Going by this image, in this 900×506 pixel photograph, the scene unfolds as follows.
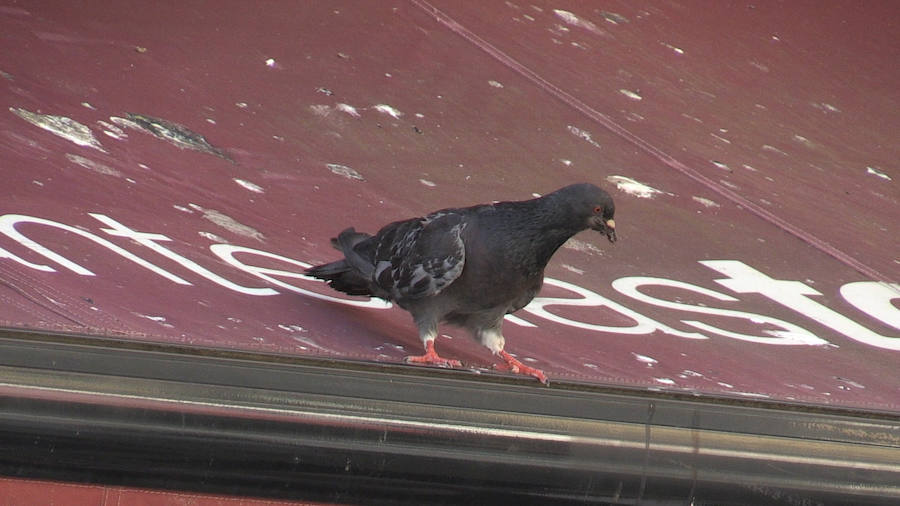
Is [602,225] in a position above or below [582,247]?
above

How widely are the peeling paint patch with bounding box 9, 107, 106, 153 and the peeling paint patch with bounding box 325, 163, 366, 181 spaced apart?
492mm

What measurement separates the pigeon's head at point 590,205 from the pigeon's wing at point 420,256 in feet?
0.63

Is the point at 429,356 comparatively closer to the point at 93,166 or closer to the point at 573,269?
the point at 573,269

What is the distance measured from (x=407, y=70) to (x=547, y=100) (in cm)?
37

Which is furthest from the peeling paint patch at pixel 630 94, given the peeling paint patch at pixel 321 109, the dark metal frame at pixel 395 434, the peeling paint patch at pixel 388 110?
the dark metal frame at pixel 395 434

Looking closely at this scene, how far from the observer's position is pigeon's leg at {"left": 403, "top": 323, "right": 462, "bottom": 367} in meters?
1.98

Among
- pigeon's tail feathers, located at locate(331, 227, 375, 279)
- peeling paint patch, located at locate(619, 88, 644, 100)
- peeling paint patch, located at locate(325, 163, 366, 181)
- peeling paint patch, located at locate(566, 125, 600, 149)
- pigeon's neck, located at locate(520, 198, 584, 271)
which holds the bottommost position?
peeling paint patch, located at locate(325, 163, 366, 181)

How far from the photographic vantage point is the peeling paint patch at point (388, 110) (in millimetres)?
3161

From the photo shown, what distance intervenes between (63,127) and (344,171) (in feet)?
1.91

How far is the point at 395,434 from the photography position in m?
1.75

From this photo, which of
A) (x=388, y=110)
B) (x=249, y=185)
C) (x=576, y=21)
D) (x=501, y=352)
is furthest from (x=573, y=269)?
(x=576, y=21)

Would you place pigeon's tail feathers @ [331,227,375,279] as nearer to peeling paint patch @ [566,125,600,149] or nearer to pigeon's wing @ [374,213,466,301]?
pigeon's wing @ [374,213,466,301]

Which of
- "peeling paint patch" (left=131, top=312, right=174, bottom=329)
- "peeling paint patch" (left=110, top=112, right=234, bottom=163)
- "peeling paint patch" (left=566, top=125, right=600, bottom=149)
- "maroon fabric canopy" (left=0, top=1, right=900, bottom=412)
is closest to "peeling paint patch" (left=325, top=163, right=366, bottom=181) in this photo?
"maroon fabric canopy" (left=0, top=1, right=900, bottom=412)

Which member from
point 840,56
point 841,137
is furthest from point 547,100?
point 840,56
